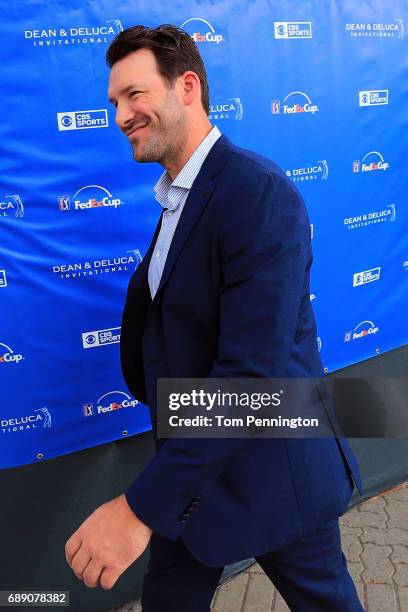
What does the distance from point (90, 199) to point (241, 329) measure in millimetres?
1180

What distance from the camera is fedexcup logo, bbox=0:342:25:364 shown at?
2.37 m

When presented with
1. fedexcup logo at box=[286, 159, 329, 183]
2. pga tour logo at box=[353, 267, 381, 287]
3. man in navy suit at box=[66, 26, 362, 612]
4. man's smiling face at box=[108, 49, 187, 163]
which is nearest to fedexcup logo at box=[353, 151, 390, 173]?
fedexcup logo at box=[286, 159, 329, 183]

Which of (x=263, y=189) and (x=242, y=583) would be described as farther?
(x=242, y=583)

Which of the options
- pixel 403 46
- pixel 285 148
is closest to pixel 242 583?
pixel 285 148

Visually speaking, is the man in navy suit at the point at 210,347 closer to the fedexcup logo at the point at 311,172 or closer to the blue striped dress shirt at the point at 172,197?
the blue striped dress shirt at the point at 172,197

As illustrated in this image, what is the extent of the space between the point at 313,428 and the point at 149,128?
2.86 feet

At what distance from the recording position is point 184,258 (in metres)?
1.62

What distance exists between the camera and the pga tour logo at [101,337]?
100 inches

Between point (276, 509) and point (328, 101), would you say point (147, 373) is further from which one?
point (328, 101)

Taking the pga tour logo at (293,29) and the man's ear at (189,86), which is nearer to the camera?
the man's ear at (189,86)

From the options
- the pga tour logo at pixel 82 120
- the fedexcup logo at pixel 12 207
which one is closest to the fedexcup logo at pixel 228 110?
the pga tour logo at pixel 82 120

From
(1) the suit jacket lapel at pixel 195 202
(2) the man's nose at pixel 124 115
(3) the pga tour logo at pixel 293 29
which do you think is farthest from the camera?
(3) the pga tour logo at pixel 293 29

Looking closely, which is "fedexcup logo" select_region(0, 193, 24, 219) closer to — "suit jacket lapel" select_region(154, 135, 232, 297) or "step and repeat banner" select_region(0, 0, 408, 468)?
"step and repeat banner" select_region(0, 0, 408, 468)

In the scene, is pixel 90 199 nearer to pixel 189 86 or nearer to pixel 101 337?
pixel 101 337
